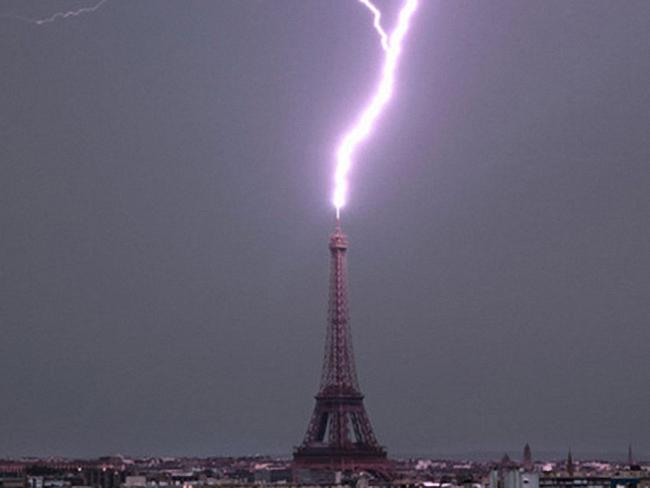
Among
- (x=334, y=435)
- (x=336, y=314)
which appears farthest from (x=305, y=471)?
(x=336, y=314)

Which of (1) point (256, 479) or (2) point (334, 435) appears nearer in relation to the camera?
(2) point (334, 435)

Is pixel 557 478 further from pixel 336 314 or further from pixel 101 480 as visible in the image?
pixel 101 480

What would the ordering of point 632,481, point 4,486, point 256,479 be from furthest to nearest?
point 256,479 → point 4,486 → point 632,481

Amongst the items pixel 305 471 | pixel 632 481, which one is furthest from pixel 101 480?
pixel 632 481

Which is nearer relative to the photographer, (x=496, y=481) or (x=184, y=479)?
(x=496, y=481)

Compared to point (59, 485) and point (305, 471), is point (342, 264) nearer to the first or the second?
point (305, 471)

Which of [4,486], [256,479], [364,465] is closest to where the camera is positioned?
[4,486]

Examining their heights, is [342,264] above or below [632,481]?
above

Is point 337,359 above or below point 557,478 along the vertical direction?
above

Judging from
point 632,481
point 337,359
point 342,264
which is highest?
point 342,264
